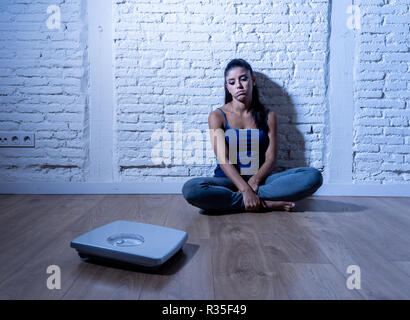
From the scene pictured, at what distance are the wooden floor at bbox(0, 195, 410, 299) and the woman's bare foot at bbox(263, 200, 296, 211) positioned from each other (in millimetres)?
43

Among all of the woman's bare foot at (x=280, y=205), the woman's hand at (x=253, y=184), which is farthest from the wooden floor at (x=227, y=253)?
the woman's hand at (x=253, y=184)

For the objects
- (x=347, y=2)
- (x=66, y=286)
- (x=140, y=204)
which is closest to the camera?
(x=66, y=286)

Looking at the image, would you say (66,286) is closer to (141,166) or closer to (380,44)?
(141,166)

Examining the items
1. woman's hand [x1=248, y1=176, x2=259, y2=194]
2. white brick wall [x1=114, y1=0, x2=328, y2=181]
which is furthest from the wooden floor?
white brick wall [x1=114, y1=0, x2=328, y2=181]

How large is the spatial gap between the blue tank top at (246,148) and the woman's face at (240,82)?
0.61 feet

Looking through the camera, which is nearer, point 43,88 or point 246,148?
point 246,148

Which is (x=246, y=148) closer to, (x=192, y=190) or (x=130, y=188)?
(x=192, y=190)

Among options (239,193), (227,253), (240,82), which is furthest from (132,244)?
(240,82)

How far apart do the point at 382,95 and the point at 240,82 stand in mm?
1040

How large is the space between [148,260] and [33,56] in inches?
75.3

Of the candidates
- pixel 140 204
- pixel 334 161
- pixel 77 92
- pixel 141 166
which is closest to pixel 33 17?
pixel 77 92

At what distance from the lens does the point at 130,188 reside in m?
2.29

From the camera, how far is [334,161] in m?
2.28

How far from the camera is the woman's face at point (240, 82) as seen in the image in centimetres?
205
